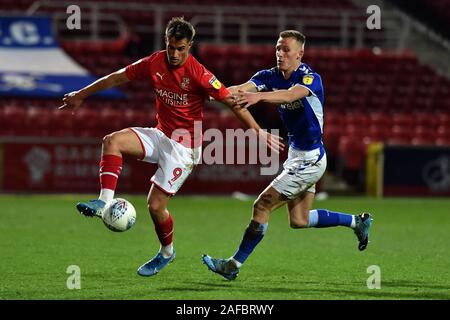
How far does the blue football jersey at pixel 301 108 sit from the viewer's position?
831 cm

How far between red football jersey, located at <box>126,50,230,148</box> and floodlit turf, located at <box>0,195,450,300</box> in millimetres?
1259

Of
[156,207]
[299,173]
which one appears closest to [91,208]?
[156,207]

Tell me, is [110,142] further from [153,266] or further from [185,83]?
[153,266]

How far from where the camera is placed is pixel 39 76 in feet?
71.5

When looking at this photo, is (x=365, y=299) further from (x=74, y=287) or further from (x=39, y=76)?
(x=39, y=76)

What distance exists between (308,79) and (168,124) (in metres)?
1.23

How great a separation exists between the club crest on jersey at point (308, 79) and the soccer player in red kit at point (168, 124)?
556mm

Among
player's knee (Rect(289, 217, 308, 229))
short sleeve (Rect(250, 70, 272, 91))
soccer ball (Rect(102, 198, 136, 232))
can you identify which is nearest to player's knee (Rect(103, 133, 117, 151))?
soccer ball (Rect(102, 198, 136, 232))

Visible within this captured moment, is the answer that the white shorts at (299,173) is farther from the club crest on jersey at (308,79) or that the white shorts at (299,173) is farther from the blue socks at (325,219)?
the club crest on jersey at (308,79)

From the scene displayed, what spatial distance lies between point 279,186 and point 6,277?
7.86 ft

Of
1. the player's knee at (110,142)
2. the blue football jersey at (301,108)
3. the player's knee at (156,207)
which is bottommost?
the player's knee at (156,207)

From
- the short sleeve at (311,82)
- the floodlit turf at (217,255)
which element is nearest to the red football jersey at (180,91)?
the short sleeve at (311,82)

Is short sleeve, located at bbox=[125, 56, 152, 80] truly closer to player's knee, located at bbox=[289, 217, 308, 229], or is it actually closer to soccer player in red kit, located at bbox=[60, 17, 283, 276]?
soccer player in red kit, located at bbox=[60, 17, 283, 276]

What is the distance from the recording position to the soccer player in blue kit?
8234 mm
